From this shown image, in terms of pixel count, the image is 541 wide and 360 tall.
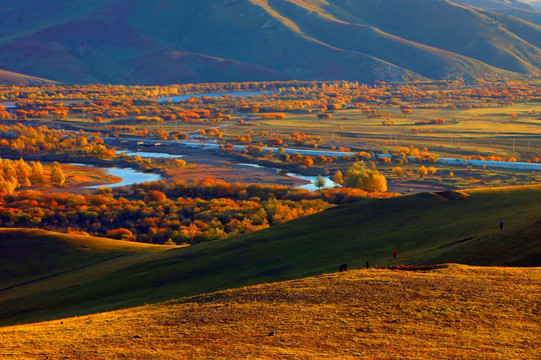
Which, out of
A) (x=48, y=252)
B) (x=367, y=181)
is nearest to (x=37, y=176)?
(x=367, y=181)

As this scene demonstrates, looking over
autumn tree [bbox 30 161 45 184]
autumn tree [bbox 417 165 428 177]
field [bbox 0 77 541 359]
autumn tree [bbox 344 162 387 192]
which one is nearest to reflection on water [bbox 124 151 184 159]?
field [bbox 0 77 541 359]

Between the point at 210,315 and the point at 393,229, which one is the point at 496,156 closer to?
the point at 393,229

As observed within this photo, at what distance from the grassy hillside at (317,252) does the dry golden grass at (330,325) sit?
8.58 m

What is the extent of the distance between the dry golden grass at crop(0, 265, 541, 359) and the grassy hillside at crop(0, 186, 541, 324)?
28.2 ft

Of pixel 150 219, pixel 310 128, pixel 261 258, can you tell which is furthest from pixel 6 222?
pixel 310 128

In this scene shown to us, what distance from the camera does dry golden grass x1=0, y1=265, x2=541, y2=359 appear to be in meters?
21.3

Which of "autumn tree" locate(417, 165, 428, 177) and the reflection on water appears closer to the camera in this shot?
"autumn tree" locate(417, 165, 428, 177)

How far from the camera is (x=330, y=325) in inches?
940

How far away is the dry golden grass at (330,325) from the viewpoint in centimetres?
2133

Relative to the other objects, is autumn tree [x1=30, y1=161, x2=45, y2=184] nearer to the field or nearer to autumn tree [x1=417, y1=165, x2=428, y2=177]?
the field

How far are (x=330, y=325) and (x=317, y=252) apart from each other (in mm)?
25374

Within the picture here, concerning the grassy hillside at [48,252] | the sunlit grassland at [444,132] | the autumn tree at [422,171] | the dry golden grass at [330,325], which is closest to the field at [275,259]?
the dry golden grass at [330,325]

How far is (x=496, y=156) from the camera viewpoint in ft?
414

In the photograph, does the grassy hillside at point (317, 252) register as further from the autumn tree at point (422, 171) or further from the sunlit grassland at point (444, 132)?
the sunlit grassland at point (444, 132)
